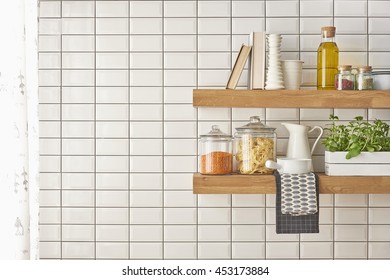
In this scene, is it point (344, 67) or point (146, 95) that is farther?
point (146, 95)

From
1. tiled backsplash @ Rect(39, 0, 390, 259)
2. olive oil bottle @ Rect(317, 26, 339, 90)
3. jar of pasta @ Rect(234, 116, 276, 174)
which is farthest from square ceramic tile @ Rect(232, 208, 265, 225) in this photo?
olive oil bottle @ Rect(317, 26, 339, 90)

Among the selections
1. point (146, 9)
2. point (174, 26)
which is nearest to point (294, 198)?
point (174, 26)

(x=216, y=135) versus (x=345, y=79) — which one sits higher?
(x=345, y=79)

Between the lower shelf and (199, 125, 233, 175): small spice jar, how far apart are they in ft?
0.18

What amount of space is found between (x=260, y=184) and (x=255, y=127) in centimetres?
23

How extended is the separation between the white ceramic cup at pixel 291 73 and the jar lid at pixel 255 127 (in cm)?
17

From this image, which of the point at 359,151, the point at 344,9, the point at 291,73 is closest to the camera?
the point at 359,151

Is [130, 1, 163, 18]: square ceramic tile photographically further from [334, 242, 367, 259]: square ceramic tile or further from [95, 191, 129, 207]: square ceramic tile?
[334, 242, 367, 259]: square ceramic tile

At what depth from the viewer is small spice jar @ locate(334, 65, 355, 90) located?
2.13m

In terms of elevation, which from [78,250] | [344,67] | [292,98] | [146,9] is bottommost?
[78,250]

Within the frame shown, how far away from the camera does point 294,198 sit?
208 cm

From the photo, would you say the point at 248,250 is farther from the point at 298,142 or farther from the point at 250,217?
the point at 298,142

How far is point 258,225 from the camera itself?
91.3 inches

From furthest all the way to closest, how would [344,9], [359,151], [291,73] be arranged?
[344,9] < [291,73] < [359,151]
